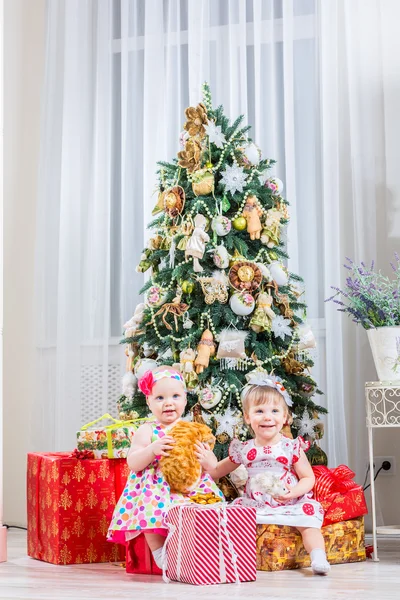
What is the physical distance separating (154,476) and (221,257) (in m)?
0.79

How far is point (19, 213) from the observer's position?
4234 millimetres

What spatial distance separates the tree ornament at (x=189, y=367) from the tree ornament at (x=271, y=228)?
48 cm

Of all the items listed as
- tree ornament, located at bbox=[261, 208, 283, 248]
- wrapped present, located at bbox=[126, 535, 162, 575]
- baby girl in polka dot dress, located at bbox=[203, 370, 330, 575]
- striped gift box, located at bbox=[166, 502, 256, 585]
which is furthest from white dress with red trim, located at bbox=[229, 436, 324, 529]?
tree ornament, located at bbox=[261, 208, 283, 248]

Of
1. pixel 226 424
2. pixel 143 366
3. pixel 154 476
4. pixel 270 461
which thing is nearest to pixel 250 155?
pixel 143 366

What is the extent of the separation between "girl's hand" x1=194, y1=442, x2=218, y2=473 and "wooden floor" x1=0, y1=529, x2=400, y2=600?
0.36 metres

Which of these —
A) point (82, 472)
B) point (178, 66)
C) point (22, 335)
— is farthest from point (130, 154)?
point (82, 472)

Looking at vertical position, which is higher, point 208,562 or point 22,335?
point 22,335

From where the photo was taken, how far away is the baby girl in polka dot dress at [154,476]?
263 centimetres

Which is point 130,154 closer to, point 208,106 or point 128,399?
point 208,106

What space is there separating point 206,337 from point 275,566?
2.59ft

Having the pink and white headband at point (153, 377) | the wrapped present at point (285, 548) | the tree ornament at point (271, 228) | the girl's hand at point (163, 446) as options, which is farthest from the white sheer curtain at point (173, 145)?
the girl's hand at point (163, 446)

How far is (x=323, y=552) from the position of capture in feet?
8.54

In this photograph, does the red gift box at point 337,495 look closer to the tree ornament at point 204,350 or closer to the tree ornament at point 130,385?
the tree ornament at point 204,350

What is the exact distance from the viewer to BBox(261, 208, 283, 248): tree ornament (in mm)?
3098
